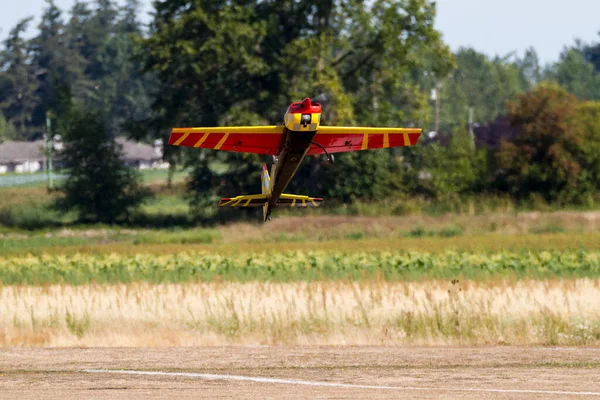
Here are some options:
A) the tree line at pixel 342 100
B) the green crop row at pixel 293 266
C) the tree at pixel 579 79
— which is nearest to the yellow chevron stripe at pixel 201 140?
the green crop row at pixel 293 266

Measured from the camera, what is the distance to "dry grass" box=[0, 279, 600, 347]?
25.0 m

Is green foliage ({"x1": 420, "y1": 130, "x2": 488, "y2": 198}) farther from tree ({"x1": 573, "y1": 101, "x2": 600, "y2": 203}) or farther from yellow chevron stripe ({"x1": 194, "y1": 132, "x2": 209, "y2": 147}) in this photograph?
yellow chevron stripe ({"x1": 194, "y1": 132, "x2": 209, "y2": 147})

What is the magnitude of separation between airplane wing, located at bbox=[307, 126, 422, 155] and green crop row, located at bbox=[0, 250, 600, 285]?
14829 millimetres

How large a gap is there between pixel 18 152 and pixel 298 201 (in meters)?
130

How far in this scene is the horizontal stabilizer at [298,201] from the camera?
17.1m

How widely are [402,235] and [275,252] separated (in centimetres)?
826

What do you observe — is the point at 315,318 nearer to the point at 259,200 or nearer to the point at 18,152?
the point at 259,200

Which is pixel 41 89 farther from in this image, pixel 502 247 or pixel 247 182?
pixel 502 247

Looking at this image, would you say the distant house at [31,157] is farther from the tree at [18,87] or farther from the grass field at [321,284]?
the grass field at [321,284]

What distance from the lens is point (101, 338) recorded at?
25688 mm

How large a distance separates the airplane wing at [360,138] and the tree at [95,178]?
44186 millimetres

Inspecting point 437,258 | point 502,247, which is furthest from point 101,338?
point 502,247

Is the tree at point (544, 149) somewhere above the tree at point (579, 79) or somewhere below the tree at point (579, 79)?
below

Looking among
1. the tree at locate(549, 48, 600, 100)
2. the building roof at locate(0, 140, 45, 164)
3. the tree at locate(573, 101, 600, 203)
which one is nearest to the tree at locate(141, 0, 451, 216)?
the tree at locate(573, 101, 600, 203)
